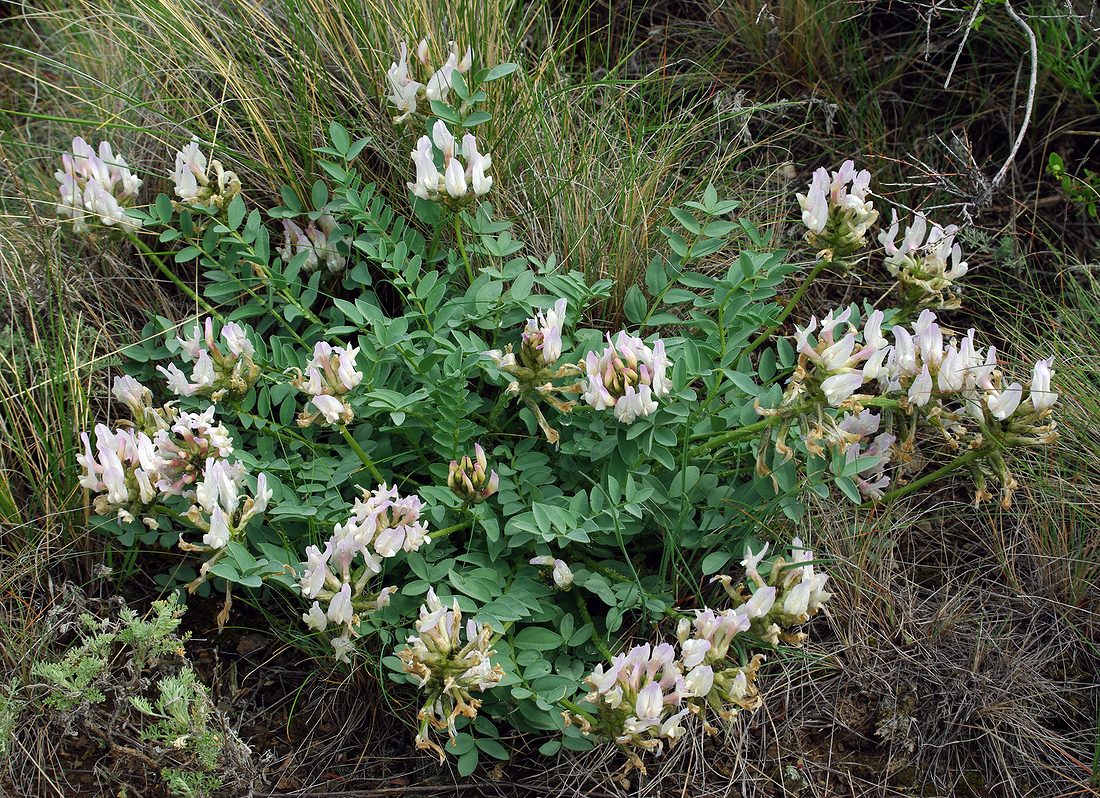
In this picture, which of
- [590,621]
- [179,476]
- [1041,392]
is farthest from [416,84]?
[1041,392]

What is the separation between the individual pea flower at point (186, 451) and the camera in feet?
7.68

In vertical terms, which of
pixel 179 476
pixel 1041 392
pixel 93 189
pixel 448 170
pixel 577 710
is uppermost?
pixel 93 189

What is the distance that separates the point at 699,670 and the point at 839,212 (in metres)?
1.13

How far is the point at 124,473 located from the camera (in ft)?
7.56

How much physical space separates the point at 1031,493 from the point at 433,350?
1.76m

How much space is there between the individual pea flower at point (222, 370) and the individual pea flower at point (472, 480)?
535 mm

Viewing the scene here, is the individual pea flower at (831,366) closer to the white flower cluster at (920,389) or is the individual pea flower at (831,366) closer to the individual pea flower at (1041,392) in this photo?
the white flower cluster at (920,389)

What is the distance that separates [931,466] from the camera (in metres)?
3.32

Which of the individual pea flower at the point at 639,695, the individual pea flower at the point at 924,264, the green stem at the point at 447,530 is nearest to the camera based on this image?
the individual pea flower at the point at 639,695

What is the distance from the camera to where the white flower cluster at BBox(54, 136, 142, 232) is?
2.76 metres

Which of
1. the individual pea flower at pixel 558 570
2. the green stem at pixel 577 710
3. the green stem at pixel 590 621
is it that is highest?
the individual pea flower at pixel 558 570

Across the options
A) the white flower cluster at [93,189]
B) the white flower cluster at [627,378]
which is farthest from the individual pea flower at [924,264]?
the white flower cluster at [93,189]

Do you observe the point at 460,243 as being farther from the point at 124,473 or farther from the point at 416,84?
the point at 124,473

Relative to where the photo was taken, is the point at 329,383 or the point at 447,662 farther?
the point at 329,383
